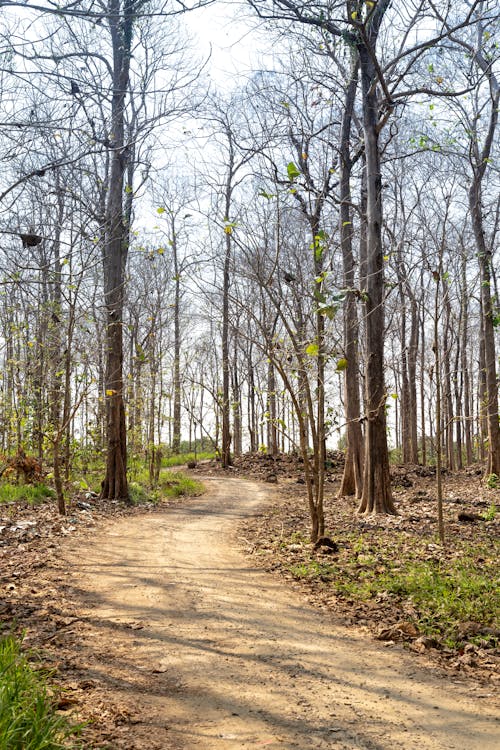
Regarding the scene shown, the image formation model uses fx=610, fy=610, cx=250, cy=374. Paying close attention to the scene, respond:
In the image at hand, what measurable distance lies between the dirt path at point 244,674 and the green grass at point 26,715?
12.3 inches

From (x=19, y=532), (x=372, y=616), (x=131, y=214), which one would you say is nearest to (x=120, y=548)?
(x=19, y=532)

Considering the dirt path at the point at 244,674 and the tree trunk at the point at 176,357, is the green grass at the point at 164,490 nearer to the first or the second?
the tree trunk at the point at 176,357

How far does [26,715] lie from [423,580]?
4105mm

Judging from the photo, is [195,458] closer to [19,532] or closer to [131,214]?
[131,214]

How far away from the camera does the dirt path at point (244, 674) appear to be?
3090mm

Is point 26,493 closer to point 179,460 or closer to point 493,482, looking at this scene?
point 493,482

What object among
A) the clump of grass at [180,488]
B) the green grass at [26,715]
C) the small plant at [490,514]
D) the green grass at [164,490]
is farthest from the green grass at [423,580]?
the clump of grass at [180,488]

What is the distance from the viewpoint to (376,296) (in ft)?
32.8

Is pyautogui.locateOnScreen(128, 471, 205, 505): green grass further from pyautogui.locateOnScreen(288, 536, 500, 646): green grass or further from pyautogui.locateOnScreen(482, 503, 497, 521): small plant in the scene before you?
pyautogui.locateOnScreen(482, 503, 497, 521): small plant

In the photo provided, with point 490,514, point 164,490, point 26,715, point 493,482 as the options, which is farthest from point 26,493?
point 493,482

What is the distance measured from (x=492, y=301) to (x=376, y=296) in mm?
4945

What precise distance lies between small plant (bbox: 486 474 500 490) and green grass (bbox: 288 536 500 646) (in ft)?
20.0

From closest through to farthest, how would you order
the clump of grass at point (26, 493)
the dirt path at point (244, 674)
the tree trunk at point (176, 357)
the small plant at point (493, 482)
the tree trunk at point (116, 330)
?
the dirt path at point (244, 674)
the clump of grass at point (26, 493)
the tree trunk at point (116, 330)
the small plant at point (493, 482)
the tree trunk at point (176, 357)

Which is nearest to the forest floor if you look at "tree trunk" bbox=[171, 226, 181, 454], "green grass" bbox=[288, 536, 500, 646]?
"green grass" bbox=[288, 536, 500, 646]
